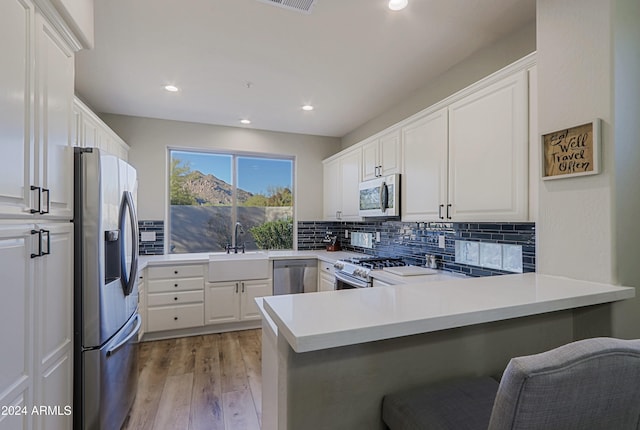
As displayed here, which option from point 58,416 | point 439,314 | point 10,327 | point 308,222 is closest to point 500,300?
point 439,314

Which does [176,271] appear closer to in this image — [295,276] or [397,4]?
[295,276]

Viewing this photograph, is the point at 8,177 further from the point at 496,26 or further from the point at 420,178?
the point at 496,26

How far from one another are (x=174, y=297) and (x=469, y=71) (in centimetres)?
363

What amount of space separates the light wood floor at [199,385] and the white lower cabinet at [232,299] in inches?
10.1

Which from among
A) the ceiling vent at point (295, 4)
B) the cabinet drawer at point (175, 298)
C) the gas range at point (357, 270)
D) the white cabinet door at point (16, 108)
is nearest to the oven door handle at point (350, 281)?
the gas range at point (357, 270)

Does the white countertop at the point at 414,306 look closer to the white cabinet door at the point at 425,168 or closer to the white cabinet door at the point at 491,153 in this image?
the white cabinet door at the point at 491,153

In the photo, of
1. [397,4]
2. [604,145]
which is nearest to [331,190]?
[397,4]

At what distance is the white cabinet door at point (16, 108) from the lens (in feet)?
3.46

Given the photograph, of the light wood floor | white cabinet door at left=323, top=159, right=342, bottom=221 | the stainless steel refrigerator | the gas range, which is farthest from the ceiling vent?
the light wood floor

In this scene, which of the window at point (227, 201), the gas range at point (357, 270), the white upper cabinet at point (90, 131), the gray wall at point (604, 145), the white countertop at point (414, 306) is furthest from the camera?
the window at point (227, 201)

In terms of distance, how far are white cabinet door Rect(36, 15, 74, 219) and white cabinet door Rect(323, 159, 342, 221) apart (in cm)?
300

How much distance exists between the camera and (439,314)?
3.18 ft

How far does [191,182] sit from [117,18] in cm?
243

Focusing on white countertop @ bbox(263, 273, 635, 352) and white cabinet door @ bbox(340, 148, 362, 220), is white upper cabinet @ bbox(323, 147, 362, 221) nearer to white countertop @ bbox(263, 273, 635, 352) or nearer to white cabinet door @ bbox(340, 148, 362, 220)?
white cabinet door @ bbox(340, 148, 362, 220)
